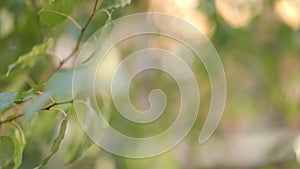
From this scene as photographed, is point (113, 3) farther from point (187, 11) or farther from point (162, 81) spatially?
point (162, 81)

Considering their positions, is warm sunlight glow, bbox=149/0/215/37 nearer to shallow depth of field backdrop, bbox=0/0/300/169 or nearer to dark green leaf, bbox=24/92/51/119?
shallow depth of field backdrop, bbox=0/0/300/169

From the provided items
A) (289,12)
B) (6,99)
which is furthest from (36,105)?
(289,12)

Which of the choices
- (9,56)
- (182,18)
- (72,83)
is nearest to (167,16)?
(182,18)

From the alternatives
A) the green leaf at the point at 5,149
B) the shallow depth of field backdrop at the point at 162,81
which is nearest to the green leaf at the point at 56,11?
the shallow depth of field backdrop at the point at 162,81

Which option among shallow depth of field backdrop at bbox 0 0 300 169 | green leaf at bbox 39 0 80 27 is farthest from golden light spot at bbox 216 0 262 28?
green leaf at bbox 39 0 80 27

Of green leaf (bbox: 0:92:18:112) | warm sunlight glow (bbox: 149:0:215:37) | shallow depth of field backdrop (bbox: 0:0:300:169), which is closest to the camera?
green leaf (bbox: 0:92:18:112)

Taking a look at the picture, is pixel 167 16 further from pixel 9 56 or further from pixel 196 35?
pixel 9 56

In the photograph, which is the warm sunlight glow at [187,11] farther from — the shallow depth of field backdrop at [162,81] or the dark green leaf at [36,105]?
the dark green leaf at [36,105]
